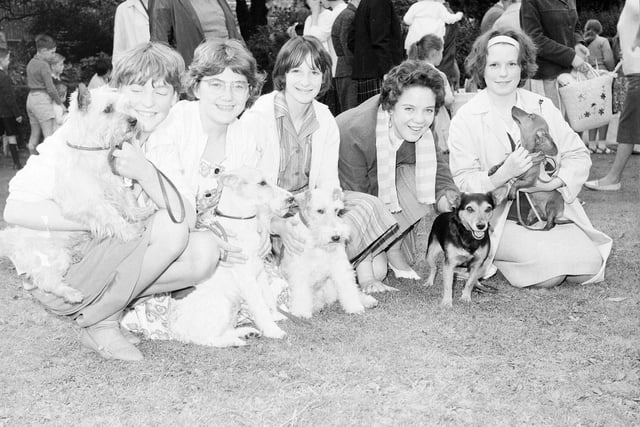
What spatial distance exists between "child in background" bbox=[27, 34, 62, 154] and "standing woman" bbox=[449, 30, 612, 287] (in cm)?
752

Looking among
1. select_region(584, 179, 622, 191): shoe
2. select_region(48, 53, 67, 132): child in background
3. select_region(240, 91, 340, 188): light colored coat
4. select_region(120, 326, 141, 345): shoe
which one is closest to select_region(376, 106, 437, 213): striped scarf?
select_region(240, 91, 340, 188): light colored coat

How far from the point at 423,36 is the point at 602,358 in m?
5.89

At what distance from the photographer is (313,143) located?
438 cm

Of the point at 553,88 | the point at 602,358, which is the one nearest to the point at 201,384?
the point at 602,358

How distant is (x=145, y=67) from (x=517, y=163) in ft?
7.36

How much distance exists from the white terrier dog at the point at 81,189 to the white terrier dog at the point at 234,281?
565mm

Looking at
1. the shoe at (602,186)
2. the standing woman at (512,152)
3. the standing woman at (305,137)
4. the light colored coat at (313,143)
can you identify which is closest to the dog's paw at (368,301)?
the standing woman at (305,137)

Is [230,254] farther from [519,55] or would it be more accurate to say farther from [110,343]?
[519,55]

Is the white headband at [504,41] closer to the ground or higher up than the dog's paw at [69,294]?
higher up

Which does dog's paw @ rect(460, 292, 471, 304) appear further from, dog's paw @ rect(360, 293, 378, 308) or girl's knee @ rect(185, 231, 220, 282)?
girl's knee @ rect(185, 231, 220, 282)

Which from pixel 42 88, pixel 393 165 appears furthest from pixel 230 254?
pixel 42 88

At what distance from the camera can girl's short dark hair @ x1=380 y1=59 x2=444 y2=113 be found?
4414mm

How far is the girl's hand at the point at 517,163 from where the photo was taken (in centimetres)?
423

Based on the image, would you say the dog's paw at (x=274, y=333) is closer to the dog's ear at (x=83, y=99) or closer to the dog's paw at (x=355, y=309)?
the dog's paw at (x=355, y=309)
